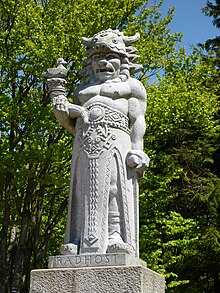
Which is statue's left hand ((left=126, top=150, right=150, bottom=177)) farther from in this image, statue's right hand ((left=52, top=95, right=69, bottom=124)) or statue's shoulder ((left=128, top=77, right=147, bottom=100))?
statue's right hand ((left=52, top=95, right=69, bottom=124))

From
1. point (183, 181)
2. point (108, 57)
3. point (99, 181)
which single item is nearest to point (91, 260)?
point (99, 181)

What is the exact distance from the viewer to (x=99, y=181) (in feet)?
20.3

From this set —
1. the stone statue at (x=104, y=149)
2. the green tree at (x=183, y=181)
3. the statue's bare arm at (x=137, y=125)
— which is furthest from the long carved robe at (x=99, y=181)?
the green tree at (x=183, y=181)

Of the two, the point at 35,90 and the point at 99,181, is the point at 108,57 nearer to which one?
the point at 99,181

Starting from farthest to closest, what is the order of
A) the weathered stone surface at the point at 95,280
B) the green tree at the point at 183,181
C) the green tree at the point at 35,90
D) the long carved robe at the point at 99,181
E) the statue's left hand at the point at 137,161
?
the green tree at the point at 183,181
the green tree at the point at 35,90
the statue's left hand at the point at 137,161
the long carved robe at the point at 99,181
the weathered stone surface at the point at 95,280

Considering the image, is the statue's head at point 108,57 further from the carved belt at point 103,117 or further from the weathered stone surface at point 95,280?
the weathered stone surface at point 95,280

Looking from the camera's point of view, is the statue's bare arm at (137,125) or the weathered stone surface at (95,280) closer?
the weathered stone surface at (95,280)

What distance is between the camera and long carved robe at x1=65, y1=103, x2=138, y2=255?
6059 mm

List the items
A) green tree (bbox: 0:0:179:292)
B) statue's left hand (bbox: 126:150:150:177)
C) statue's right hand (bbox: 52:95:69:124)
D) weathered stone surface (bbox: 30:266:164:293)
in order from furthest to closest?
green tree (bbox: 0:0:179:292)
statue's right hand (bbox: 52:95:69:124)
statue's left hand (bbox: 126:150:150:177)
weathered stone surface (bbox: 30:266:164:293)

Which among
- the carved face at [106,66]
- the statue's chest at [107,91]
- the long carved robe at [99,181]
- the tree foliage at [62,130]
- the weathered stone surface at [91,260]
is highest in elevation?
the tree foliage at [62,130]

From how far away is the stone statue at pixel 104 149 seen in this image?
608 centimetres

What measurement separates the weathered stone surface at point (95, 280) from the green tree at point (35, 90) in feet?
25.2

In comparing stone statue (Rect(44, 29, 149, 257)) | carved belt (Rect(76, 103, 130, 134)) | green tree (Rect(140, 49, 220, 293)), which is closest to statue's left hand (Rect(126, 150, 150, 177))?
stone statue (Rect(44, 29, 149, 257))

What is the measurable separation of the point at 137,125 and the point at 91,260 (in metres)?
1.85
